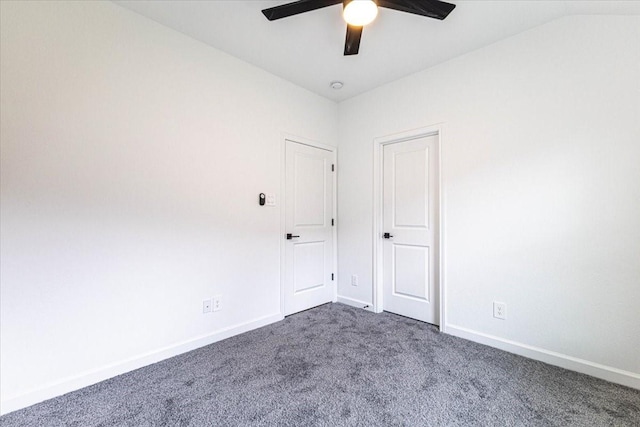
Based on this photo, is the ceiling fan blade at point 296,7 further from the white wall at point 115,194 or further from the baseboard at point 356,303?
the baseboard at point 356,303

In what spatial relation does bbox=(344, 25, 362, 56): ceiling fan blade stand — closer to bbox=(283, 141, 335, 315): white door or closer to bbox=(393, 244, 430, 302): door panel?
bbox=(283, 141, 335, 315): white door

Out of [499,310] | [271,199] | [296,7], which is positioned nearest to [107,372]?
[271,199]

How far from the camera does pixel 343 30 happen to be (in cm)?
230

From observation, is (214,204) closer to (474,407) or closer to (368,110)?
(368,110)

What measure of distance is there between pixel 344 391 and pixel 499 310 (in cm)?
150

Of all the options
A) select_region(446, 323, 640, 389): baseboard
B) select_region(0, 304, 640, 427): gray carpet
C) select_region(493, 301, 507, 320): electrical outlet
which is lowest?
select_region(0, 304, 640, 427): gray carpet

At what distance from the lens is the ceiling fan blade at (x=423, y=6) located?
1624 millimetres

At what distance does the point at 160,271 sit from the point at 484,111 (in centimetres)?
299

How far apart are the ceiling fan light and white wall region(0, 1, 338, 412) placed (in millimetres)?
1383

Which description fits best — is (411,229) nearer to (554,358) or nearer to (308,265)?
(308,265)

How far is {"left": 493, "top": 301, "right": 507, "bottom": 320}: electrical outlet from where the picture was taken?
92.7 inches

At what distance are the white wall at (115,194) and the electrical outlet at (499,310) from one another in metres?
2.11

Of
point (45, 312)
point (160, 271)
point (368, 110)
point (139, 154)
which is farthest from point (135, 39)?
point (368, 110)

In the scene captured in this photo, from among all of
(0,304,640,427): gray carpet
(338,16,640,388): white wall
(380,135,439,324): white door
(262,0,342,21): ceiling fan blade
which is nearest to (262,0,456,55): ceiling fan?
(262,0,342,21): ceiling fan blade
